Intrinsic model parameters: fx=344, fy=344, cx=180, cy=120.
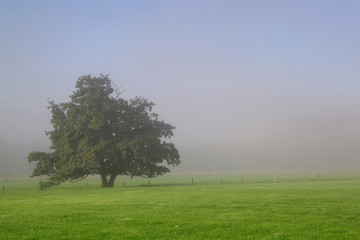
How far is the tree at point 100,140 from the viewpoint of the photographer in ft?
156

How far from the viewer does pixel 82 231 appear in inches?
523

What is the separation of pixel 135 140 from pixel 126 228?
34.0 metres

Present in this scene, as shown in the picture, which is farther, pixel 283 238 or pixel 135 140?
pixel 135 140

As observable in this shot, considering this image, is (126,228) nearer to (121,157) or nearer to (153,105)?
(121,157)

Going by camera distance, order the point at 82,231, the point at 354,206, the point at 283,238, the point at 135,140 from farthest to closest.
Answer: the point at 135,140, the point at 354,206, the point at 82,231, the point at 283,238

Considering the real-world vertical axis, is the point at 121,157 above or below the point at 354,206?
above

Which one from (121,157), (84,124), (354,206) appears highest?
(84,124)

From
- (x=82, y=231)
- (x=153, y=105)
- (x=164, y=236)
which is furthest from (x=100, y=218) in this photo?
(x=153, y=105)

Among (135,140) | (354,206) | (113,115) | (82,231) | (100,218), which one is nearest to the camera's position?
(82,231)

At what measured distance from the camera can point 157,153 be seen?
51594 mm

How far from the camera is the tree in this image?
156 feet

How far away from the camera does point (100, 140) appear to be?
157 feet

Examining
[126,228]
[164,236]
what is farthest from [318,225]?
[126,228]

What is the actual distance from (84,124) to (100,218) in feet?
114
